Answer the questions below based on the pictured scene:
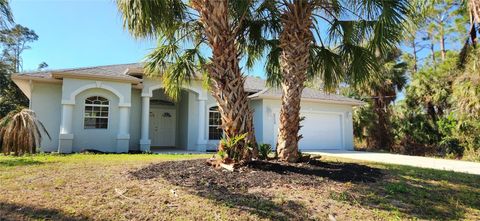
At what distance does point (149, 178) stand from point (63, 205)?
1909 millimetres

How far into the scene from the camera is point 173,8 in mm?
7441

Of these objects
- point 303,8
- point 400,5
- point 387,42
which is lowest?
point 387,42

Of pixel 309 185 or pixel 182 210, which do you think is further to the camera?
pixel 309 185

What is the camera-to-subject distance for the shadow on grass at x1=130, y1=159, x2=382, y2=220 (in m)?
4.71

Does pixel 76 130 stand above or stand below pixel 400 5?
below

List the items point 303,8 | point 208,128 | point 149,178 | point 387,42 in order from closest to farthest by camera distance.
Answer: point 149,178 → point 387,42 → point 303,8 → point 208,128

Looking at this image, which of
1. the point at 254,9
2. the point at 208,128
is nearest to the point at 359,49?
the point at 254,9

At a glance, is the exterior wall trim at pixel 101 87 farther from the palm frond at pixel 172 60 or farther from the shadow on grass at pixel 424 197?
the shadow on grass at pixel 424 197

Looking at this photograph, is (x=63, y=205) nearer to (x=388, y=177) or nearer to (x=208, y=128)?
(x=388, y=177)

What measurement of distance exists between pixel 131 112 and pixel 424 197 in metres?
13.8

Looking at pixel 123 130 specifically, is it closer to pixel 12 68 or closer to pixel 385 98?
pixel 385 98

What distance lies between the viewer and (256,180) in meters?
5.98

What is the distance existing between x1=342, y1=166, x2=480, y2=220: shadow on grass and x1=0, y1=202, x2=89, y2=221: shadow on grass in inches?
182

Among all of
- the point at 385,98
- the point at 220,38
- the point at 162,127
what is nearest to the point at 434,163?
the point at 220,38
